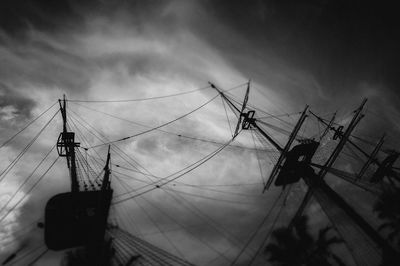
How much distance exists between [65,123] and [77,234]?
8.62m

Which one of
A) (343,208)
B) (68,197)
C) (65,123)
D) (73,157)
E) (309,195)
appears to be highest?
(65,123)

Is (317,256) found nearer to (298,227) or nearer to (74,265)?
(298,227)

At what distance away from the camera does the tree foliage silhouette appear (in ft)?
70.9

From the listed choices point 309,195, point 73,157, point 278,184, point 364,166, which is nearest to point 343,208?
point 309,195

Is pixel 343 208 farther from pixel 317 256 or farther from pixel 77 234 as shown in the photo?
pixel 77 234

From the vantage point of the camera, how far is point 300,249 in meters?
22.0

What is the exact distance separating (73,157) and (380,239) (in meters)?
18.9

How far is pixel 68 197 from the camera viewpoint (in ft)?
53.6

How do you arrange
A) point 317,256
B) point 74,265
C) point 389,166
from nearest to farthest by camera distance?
point 74,265, point 389,166, point 317,256


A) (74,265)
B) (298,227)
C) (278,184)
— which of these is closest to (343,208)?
(278,184)

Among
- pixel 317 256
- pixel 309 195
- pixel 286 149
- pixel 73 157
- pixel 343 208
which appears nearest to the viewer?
pixel 343 208

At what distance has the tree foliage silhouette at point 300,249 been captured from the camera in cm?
2162

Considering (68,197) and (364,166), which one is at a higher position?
(68,197)

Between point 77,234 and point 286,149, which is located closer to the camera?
point 286,149
